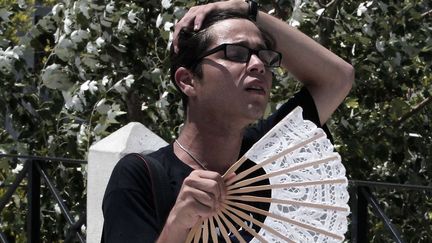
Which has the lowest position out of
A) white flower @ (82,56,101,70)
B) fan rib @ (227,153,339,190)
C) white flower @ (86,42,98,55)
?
white flower @ (82,56,101,70)

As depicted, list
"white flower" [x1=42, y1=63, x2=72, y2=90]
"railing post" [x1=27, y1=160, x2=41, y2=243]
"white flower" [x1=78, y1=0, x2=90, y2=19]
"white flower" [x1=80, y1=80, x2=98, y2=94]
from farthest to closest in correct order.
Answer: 1. "white flower" [x1=42, y1=63, x2=72, y2=90]
2. "white flower" [x1=78, y1=0, x2=90, y2=19]
3. "white flower" [x1=80, y1=80, x2=98, y2=94]
4. "railing post" [x1=27, y1=160, x2=41, y2=243]

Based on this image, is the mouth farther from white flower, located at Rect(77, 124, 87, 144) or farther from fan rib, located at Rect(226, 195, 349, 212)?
white flower, located at Rect(77, 124, 87, 144)

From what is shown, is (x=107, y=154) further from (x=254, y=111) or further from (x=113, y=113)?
(x=254, y=111)

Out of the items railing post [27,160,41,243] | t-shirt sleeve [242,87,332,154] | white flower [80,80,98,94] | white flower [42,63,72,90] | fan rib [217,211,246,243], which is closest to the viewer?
fan rib [217,211,246,243]

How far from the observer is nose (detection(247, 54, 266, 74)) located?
2248mm

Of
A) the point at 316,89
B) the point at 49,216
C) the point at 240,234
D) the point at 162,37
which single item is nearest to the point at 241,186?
the point at 240,234

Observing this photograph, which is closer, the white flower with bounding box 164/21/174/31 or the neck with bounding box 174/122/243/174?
the neck with bounding box 174/122/243/174

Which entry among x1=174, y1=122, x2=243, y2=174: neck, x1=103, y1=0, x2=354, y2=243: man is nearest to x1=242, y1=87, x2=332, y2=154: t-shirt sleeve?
x1=103, y1=0, x2=354, y2=243: man

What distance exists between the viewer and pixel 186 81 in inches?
92.9

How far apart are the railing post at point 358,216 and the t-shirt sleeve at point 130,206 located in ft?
7.65

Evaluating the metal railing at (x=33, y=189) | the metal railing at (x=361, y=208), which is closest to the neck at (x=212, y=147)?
the metal railing at (x=361, y=208)

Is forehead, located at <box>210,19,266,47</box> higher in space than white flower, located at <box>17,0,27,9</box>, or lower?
higher

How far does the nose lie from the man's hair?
107 millimetres

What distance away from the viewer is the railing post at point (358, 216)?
14.6 feet
